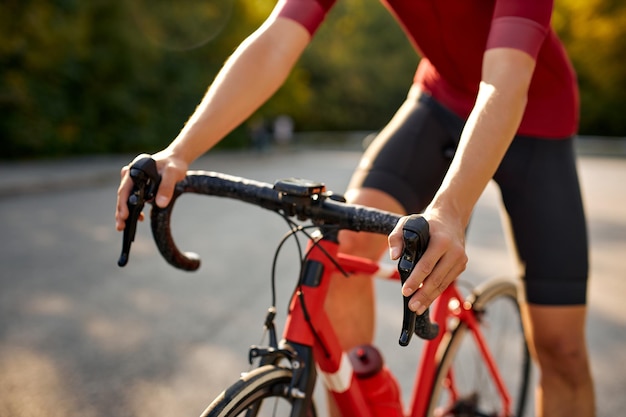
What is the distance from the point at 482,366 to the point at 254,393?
2.03 metres

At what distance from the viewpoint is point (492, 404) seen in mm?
2863

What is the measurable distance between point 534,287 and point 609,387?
188cm

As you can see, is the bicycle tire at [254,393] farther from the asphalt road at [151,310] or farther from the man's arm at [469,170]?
the asphalt road at [151,310]

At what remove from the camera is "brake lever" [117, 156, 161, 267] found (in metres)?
1.40

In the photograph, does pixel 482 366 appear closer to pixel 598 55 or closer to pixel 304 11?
pixel 304 11

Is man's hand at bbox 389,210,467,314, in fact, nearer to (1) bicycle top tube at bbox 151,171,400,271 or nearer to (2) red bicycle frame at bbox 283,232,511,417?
(1) bicycle top tube at bbox 151,171,400,271

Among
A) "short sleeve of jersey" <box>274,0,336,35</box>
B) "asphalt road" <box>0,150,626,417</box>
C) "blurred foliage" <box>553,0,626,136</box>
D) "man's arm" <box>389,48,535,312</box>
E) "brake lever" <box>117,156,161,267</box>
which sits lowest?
"asphalt road" <box>0,150,626,417</box>

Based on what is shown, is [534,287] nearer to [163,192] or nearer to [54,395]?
[163,192]

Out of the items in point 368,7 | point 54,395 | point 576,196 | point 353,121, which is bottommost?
point 54,395

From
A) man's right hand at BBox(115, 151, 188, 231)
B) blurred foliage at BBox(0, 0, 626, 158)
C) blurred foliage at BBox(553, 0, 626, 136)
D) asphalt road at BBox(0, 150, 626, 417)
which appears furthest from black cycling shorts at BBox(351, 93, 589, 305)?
blurred foliage at BBox(553, 0, 626, 136)

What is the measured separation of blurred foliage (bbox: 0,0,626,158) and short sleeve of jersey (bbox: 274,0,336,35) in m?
14.9

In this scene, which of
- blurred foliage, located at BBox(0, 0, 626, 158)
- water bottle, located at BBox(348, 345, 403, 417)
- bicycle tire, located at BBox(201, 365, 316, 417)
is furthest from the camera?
blurred foliage, located at BBox(0, 0, 626, 158)

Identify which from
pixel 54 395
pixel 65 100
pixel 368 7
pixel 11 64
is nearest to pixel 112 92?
pixel 65 100

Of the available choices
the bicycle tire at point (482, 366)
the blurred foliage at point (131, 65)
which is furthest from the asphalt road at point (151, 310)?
the blurred foliage at point (131, 65)
